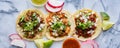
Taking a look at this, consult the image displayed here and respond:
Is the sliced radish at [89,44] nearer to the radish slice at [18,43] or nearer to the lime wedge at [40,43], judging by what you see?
the lime wedge at [40,43]

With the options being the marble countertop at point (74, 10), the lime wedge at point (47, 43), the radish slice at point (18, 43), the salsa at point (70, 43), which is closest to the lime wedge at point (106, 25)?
the marble countertop at point (74, 10)

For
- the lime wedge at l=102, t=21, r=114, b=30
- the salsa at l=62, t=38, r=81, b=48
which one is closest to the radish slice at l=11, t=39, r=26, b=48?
the salsa at l=62, t=38, r=81, b=48

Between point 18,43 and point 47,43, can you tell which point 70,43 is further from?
point 18,43

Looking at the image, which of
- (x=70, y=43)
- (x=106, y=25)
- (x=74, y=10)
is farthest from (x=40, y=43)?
(x=106, y=25)

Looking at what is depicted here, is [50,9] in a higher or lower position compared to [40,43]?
higher

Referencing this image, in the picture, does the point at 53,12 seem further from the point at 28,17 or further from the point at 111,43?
the point at 111,43

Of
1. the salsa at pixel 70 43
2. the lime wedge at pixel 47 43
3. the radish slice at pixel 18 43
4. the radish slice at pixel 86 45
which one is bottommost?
the radish slice at pixel 86 45

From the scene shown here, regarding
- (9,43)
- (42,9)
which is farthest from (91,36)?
(9,43)

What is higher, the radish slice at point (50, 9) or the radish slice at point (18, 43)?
the radish slice at point (50, 9)

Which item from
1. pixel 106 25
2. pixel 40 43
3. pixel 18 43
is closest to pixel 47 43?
pixel 40 43

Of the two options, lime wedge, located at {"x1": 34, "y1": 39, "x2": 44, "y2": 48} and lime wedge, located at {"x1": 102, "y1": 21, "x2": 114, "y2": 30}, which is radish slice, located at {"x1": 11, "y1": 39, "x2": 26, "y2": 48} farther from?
lime wedge, located at {"x1": 102, "y1": 21, "x2": 114, "y2": 30}
